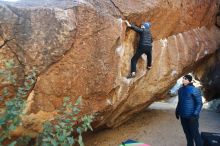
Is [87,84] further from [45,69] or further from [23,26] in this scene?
[23,26]

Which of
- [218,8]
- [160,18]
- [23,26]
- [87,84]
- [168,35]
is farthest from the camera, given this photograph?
[218,8]

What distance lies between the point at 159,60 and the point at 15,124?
581 cm

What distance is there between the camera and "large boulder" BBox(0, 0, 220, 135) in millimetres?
5848

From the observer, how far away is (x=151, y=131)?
30.5 ft

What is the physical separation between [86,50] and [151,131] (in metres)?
3.85

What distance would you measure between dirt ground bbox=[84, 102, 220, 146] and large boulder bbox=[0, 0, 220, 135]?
386 millimetres

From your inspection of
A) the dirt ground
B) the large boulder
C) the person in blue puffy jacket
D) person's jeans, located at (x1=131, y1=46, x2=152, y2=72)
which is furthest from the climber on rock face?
the dirt ground

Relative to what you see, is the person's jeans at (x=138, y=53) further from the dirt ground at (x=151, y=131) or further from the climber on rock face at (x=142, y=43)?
the dirt ground at (x=151, y=131)

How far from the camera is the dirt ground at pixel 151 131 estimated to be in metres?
8.51

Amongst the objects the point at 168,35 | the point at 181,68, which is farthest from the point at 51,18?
the point at 181,68

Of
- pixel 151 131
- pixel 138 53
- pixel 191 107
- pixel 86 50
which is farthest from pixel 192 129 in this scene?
pixel 151 131

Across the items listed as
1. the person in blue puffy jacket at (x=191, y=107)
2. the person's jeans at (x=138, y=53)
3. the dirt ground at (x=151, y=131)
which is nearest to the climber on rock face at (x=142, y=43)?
the person's jeans at (x=138, y=53)

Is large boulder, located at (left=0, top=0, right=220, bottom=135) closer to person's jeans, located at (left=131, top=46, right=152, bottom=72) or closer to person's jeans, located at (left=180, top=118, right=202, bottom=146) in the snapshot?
person's jeans, located at (left=131, top=46, right=152, bottom=72)

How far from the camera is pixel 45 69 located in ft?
19.7
